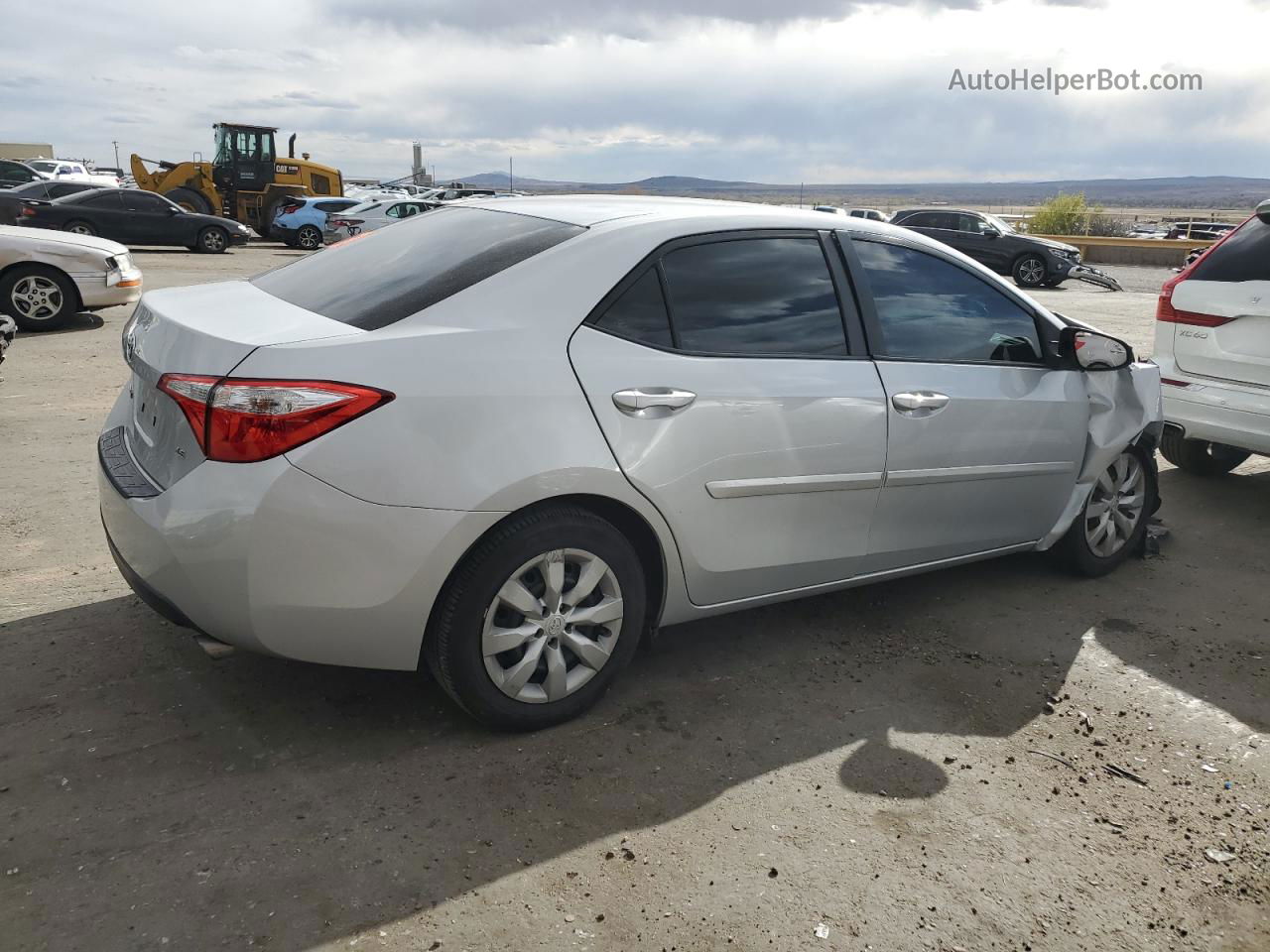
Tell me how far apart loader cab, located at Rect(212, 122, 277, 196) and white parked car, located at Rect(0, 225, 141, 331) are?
2004cm

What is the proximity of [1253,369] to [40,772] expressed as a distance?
5692 mm

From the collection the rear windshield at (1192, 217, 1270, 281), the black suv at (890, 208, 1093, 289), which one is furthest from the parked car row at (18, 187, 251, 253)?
the rear windshield at (1192, 217, 1270, 281)

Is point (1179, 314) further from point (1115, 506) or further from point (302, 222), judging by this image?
point (302, 222)

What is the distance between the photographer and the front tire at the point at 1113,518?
15.7 feet

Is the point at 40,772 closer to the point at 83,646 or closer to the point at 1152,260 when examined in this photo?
the point at 83,646

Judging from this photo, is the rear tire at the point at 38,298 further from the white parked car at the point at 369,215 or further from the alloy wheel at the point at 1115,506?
the white parked car at the point at 369,215

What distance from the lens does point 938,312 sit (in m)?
4.08

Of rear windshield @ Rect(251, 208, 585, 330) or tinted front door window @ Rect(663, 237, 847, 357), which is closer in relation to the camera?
rear windshield @ Rect(251, 208, 585, 330)

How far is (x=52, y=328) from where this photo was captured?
1072 centimetres

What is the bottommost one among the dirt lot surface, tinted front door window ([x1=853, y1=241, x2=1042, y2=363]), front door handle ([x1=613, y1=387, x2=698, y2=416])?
the dirt lot surface

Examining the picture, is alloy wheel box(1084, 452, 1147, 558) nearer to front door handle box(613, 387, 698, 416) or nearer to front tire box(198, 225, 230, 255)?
front door handle box(613, 387, 698, 416)

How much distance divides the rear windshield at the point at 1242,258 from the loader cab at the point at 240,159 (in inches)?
1116

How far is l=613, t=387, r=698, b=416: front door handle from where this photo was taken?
319 centimetres

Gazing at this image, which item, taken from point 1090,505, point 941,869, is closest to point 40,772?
point 941,869
